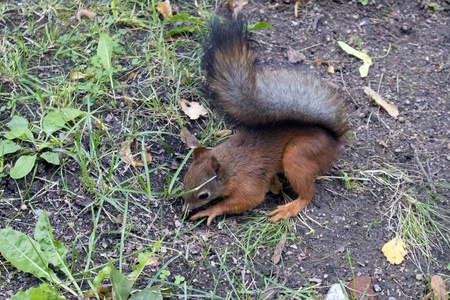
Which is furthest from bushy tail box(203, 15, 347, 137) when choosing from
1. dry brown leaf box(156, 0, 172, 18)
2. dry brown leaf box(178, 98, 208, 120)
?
dry brown leaf box(156, 0, 172, 18)

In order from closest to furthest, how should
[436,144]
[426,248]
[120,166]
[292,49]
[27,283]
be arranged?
1. [27,283]
2. [426,248]
3. [120,166]
4. [436,144]
5. [292,49]

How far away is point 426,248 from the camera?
2.74 metres

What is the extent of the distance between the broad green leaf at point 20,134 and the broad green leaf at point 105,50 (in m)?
0.77

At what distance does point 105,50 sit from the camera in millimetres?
3406

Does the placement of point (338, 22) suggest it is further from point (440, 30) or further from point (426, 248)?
point (426, 248)

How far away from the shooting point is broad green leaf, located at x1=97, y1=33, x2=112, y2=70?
3.37 meters

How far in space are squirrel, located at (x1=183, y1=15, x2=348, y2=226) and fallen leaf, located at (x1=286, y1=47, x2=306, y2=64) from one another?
2.69 ft

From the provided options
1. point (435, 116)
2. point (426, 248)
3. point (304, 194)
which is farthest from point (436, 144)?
point (304, 194)

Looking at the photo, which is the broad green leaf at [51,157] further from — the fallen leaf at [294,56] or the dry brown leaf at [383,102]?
the dry brown leaf at [383,102]

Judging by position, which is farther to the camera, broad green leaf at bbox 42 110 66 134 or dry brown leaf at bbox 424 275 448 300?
broad green leaf at bbox 42 110 66 134

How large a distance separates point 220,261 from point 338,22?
95.4 inches

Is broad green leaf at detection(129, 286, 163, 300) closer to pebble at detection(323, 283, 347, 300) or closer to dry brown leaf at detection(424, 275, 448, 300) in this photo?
pebble at detection(323, 283, 347, 300)

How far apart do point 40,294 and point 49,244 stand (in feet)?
1.09

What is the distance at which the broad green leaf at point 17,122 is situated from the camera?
293cm
